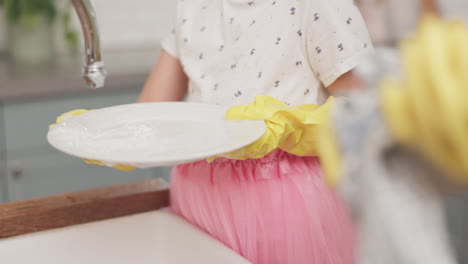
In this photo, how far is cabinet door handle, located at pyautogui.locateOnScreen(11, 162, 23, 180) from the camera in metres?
1.57

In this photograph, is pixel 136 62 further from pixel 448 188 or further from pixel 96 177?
pixel 448 188

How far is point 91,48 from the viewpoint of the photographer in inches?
27.0

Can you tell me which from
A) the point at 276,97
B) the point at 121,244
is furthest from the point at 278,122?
the point at 121,244

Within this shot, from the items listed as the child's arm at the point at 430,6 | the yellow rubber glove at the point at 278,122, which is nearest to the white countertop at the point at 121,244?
the yellow rubber glove at the point at 278,122

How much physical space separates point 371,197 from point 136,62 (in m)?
1.57

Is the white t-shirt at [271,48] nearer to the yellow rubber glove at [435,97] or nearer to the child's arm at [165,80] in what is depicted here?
the child's arm at [165,80]

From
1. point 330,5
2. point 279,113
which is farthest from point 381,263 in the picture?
point 330,5

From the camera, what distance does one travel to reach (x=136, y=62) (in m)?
1.82

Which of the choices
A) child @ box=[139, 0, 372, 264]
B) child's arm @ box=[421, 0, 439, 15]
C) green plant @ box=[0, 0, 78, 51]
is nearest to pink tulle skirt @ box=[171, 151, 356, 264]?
child @ box=[139, 0, 372, 264]

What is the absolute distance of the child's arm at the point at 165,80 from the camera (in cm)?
94

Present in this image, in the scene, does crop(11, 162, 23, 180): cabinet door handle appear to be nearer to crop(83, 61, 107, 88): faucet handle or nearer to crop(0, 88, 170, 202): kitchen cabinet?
crop(0, 88, 170, 202): kitchen cabinet

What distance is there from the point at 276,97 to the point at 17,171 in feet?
3.41

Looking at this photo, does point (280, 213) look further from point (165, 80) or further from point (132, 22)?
point (132, 22)

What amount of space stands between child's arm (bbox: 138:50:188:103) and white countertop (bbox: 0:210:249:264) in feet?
0.62
